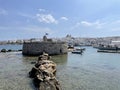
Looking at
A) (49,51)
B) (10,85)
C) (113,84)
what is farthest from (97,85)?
(49,51)

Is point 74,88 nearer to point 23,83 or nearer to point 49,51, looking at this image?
point 23,83

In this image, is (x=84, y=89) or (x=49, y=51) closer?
(x=84, y=89)

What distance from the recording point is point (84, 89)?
1619 centimetres

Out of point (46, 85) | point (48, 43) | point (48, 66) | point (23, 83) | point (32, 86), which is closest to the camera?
point (46, 85)

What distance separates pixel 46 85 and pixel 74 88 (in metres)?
2.51

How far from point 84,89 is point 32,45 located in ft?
111

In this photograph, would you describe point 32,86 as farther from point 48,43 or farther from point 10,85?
point 48,43

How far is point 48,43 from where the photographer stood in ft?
159

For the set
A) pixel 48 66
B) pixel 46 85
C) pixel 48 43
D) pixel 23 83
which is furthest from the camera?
pixel 48 43

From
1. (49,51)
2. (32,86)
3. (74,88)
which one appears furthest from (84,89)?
(49,51)

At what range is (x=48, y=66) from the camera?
71.9ft

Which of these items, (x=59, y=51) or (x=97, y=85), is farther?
(x=59, y=51)

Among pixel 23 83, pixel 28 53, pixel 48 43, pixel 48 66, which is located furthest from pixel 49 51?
pixel 23 83

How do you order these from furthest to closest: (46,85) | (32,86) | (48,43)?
(48,43), (32,86), (46,85)
